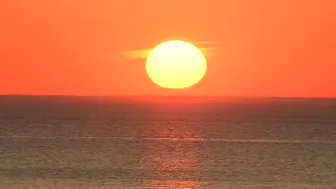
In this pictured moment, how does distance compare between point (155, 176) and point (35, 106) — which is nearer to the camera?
point (155, 176)

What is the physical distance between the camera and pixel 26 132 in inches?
126

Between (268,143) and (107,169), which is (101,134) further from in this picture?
(268,143)

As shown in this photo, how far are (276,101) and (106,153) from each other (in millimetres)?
731

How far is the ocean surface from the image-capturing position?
2.93 meters

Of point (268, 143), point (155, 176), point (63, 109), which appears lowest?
point (155, 176)

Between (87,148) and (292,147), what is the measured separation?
28.8 inches

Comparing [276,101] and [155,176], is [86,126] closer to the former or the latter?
[155,176]

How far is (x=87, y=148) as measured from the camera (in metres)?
3.12

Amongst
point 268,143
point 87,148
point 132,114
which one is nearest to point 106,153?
point 87,148

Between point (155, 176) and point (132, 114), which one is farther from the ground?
point (132, 114)

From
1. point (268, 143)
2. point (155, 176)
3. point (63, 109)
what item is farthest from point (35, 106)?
point (268, 143)

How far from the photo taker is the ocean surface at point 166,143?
9.61 feet

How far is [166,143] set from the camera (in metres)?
3.12

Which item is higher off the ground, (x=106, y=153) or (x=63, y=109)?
(x=63, y=109)
